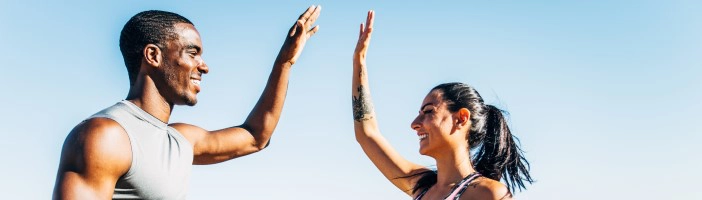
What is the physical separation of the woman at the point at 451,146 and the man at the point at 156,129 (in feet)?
5.44

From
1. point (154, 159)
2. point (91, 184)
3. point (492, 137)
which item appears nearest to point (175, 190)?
point (154, 159)

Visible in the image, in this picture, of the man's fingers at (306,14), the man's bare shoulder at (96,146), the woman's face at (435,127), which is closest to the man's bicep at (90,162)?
the man's bare shoulder at (96,146)

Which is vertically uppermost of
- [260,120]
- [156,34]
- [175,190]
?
[156,34]

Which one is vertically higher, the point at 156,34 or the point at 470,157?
the point at 156,34

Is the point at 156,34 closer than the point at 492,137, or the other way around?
the point at 156,34

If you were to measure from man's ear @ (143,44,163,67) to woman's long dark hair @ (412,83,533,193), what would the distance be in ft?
10.7

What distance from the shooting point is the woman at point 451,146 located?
23.8 feet

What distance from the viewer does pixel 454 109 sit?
7.52 m

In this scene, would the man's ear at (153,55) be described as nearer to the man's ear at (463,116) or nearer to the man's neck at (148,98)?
the man's neck at (148,98)

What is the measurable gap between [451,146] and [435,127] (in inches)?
9.1

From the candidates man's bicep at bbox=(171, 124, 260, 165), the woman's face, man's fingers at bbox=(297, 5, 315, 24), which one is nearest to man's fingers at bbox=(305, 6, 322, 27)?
man's fingers at bbox=(297, 5, 315, 24)

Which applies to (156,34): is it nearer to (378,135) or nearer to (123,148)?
(123,148)

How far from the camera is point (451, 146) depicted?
23.9ft

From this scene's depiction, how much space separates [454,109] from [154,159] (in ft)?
11.7
